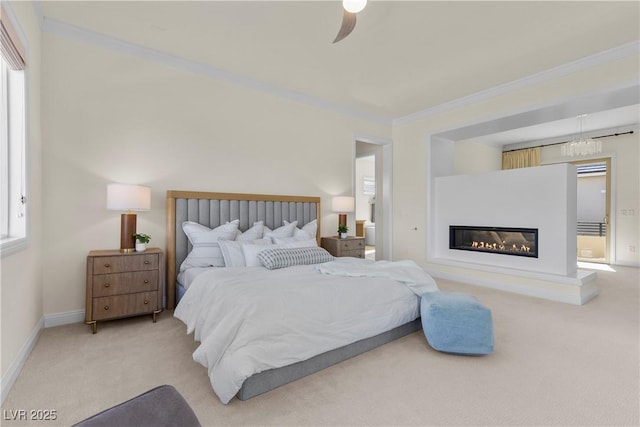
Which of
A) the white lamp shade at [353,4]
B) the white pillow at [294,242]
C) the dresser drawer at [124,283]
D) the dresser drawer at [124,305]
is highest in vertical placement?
the white lamp shade at [353,4]

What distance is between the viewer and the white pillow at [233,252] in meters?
3.30

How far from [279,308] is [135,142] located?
2702mm

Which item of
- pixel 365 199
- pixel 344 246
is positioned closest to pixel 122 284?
pixel 344 246

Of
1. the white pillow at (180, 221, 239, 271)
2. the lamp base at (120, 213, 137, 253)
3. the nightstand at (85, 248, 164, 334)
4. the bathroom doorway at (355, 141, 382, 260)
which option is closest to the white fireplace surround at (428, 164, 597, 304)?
the white pillow at (180, 221, 239, 271)

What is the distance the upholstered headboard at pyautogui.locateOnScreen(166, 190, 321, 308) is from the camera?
3.52 metres

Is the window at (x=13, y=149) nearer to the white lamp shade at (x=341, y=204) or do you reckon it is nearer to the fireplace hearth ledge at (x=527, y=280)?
the white lamp shade at (x=341, y=204)

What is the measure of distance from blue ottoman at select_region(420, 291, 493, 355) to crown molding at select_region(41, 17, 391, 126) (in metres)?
3.61

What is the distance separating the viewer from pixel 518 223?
4.57 metres

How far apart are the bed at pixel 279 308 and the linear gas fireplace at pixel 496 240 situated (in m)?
2.56

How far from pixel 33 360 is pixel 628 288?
23.4 ft

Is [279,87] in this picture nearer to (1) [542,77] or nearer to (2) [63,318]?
(1) [542,77]

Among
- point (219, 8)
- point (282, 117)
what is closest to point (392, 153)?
point (282, 117)

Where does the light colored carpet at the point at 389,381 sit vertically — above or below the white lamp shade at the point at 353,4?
below

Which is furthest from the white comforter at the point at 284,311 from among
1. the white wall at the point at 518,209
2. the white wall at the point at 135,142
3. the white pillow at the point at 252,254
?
the white wall at the point at 518,209
